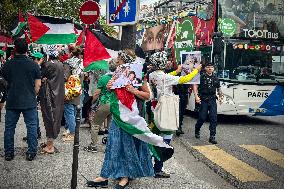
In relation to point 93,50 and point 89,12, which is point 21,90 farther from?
point 89,12

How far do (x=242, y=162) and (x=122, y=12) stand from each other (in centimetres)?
330

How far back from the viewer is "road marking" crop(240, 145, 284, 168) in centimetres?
828

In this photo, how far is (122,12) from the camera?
8117 millimetres

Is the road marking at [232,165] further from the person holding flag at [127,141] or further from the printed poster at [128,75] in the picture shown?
the printed poster at [128,75]

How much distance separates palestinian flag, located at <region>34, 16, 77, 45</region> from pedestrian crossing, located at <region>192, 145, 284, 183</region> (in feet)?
11.4

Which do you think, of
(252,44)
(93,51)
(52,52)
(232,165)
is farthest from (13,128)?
(252,44)

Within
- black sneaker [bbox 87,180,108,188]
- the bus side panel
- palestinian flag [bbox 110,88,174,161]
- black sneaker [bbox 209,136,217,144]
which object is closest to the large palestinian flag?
palestinian flag [bbox 110,88,174,161]

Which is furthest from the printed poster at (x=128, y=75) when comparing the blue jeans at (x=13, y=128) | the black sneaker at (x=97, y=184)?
the blue jeans at (x=13, y=128)

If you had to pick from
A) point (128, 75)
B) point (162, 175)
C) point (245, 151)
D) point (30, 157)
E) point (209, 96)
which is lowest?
point (245, 151)

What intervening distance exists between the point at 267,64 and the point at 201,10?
2826 mm

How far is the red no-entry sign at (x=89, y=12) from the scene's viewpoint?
373 inches

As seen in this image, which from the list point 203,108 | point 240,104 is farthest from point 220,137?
point 240,104

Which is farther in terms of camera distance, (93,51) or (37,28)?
(37,28)

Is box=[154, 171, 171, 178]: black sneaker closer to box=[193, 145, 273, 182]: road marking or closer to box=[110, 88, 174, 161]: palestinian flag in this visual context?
box=[110, 88, 174, 161]: palestinian flag
